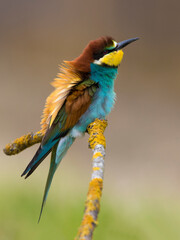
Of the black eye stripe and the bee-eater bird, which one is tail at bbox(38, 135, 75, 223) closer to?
the bee-eater bird

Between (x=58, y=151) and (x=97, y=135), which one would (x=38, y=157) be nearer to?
(x=58, y=151)

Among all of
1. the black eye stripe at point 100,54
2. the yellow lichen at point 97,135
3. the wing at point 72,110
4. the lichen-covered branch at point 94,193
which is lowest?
the lichen-covered branch at point 94,193

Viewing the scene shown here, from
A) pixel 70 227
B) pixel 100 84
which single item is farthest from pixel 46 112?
pixel 70 227

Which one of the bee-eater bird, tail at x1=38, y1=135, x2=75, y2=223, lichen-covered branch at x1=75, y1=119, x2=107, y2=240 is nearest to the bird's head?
the bee-eater bird

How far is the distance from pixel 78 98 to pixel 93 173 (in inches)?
20.5

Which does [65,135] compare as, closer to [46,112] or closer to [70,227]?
[46,112]

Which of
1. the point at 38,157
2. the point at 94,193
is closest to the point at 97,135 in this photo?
the point at 38,157

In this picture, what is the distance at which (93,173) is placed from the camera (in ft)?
2.09

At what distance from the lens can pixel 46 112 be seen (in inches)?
46.0

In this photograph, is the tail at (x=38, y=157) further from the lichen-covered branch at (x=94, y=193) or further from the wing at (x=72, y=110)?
the lichen-covered branch at (x=94, y=193)

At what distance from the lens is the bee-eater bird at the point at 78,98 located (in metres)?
1.11

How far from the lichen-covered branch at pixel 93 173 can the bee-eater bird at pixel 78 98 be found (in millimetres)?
59

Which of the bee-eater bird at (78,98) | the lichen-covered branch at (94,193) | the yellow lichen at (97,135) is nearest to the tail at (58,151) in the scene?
the bee-eater bird at (78,98)

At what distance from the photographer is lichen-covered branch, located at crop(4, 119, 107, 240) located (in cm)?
48
